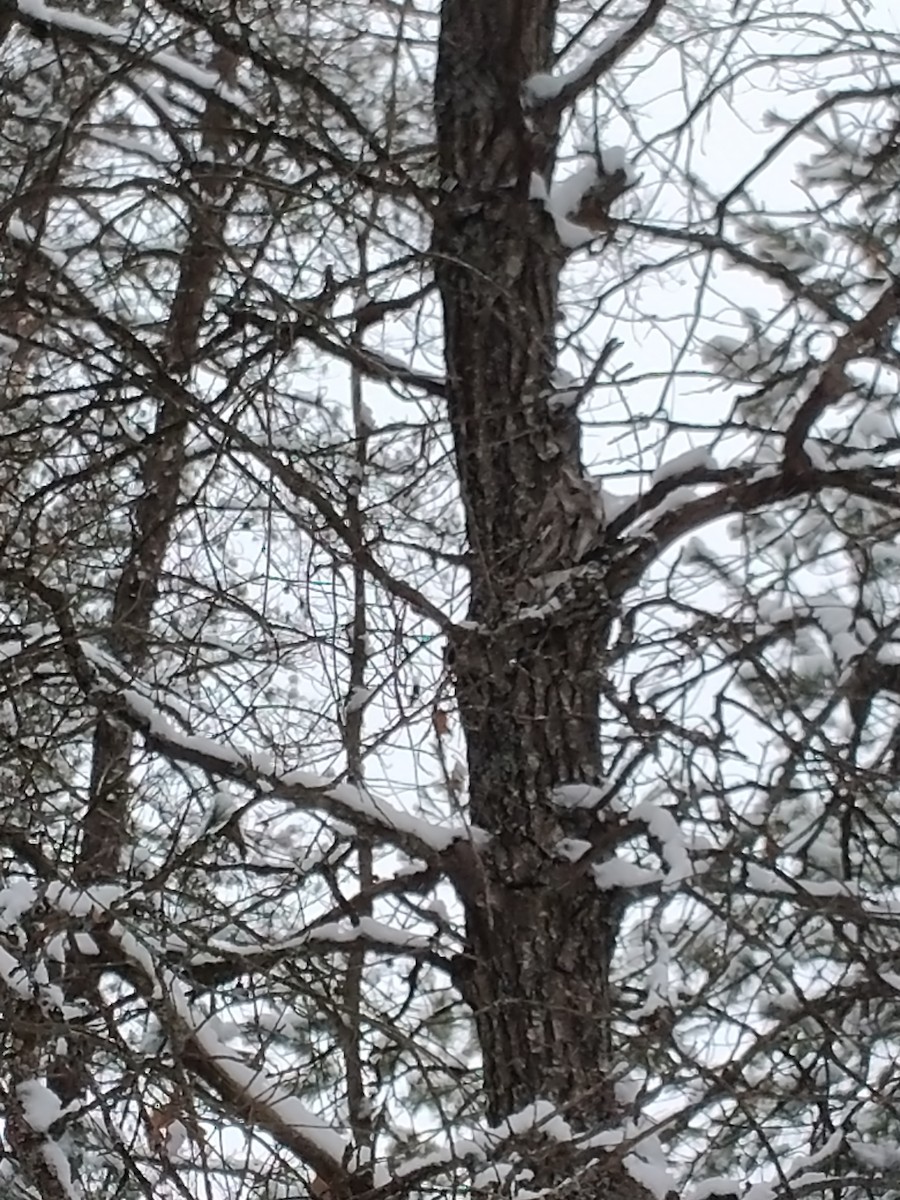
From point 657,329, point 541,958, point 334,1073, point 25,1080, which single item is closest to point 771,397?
point 657,329

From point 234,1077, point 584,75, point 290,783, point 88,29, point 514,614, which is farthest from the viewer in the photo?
point 584,75

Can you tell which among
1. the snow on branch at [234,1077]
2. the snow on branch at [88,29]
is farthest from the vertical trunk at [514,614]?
the snow on branch at [88,29]

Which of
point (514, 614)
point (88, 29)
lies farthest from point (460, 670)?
point (88, 29)

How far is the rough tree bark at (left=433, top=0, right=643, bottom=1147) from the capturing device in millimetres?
3621

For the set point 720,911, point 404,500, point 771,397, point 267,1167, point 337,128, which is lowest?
point 267,1167

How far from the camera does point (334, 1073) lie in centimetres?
455

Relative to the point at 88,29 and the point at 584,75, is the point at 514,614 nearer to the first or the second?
the point at 584,75

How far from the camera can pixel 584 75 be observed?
401 centimetres

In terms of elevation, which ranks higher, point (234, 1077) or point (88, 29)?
point (88, 29)

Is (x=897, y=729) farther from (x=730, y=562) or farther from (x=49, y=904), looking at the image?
(x=49, y=904)

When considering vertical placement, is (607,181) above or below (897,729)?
above

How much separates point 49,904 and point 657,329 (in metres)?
2.29

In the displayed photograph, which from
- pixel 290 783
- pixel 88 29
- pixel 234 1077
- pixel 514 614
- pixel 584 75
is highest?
pixel 88 29

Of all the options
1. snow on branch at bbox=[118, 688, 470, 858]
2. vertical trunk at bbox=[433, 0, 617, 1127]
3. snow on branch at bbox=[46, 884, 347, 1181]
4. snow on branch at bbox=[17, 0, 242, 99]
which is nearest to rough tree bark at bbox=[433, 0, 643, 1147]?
vertical trunk at bbox=[433, 0, 617, 1127]
